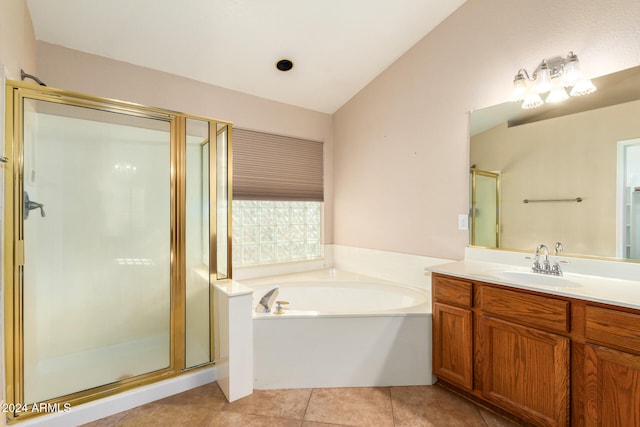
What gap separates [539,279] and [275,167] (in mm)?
2392

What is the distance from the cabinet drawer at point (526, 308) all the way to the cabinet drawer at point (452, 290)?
0.29 feet

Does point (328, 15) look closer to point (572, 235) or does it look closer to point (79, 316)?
point (572, 235)

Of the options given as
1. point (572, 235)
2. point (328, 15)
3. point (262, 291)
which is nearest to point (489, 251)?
point (572, 235)

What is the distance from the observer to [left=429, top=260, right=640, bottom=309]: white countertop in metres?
1.32

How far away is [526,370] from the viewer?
1.55m

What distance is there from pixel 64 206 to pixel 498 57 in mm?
3054

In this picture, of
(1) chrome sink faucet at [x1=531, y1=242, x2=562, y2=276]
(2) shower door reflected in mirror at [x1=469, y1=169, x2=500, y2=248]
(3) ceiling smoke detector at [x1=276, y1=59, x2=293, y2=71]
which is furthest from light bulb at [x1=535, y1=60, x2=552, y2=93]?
(3) ceiling smoke detector at [x1=276, y1=59, x2=293, y2=71]

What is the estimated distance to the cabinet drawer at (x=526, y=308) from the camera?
144cm

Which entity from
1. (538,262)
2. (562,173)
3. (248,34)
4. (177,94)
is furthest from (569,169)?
(177,94)

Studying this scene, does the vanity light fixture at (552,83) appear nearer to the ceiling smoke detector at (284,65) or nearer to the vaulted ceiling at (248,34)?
the vaulted ceiling at (248,34)

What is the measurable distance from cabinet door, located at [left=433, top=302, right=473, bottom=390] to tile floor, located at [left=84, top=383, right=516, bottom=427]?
0.51ft

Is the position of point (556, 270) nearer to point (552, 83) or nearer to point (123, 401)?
point (552, 83)

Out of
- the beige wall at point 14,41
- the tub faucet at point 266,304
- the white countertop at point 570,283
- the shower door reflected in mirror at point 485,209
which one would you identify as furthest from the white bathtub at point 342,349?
the beige wall at point 14,41

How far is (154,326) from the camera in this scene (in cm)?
205
